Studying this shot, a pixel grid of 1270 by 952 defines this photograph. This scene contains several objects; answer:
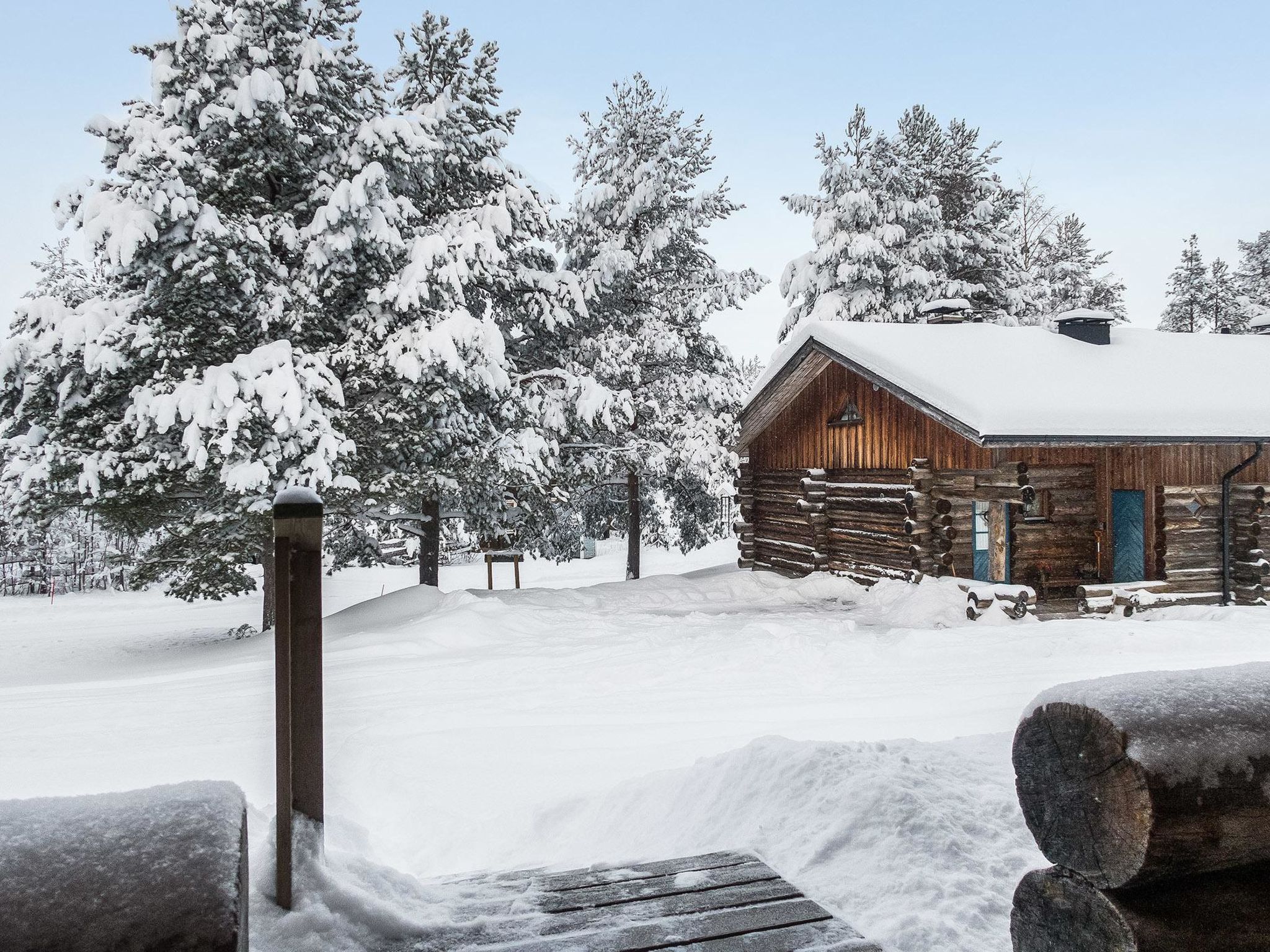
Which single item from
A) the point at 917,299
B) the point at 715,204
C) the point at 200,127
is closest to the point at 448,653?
the point at 200,127

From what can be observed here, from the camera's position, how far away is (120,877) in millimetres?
1286

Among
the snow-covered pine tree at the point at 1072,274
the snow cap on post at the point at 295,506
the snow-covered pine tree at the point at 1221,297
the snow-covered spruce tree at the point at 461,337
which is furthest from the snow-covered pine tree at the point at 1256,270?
the snow cap on post at the point at 295,506

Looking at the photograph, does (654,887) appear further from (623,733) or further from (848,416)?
(848,416)

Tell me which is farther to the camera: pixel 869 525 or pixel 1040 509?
pixel 869 525

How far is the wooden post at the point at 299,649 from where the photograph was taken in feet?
9.48

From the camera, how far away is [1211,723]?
1933mm

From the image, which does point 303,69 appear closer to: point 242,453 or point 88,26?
point 88,26

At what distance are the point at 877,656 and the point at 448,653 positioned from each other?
17.8ft

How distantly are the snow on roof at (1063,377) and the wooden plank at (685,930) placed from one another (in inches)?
436

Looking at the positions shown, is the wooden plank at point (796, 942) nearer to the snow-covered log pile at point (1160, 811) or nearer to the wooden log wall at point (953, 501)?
the snow-covered log pile at point (1160, 811)

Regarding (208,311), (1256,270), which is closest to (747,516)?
(208,311)

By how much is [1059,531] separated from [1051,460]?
135 centimetres

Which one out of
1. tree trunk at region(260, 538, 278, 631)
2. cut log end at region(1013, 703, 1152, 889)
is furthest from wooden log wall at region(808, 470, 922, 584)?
cut log end at region(1013, 703, 1152, 889)

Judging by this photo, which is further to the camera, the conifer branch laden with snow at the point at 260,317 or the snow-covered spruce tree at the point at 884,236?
the snow-covered spruce tree at the point at 884,236
